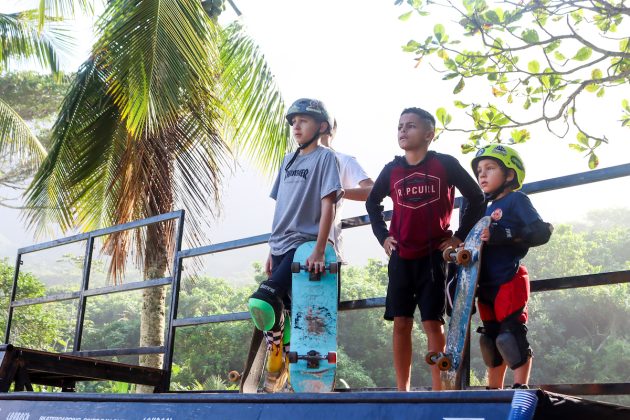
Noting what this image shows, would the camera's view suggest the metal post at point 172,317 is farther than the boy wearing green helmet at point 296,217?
Yes

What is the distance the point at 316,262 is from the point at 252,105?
646 cm

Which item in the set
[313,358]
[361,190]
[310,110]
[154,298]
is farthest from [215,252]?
[154,298]

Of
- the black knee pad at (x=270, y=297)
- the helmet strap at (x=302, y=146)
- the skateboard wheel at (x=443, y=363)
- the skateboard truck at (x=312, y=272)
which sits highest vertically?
the helmet strap at (x=302, y=146)

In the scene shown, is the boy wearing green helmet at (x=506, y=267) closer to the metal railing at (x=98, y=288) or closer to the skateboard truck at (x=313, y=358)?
A: the skateboard truck at (x=313, y=358)

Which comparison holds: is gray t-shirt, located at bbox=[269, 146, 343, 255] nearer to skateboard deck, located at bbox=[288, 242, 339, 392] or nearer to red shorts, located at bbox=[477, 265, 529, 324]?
skateboard deck, located at bbox=[288, 242, 339, 392]

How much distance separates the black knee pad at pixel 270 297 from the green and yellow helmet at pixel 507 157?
1.26m

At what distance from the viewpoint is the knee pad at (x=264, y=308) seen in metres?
3.69

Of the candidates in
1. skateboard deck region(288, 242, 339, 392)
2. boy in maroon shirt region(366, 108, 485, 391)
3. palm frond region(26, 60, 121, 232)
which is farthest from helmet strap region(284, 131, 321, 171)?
palm frond region(26, 60, 121, 232)

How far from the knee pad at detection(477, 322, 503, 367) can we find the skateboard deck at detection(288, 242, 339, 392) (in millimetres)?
796

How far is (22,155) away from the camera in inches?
699

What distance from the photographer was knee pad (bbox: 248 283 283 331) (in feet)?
12.1

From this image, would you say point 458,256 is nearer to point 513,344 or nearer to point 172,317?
point 513,344

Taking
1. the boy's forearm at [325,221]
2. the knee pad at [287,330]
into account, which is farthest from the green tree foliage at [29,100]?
the boy's forearm at [325,221]

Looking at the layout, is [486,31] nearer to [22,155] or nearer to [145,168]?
[145,168]
